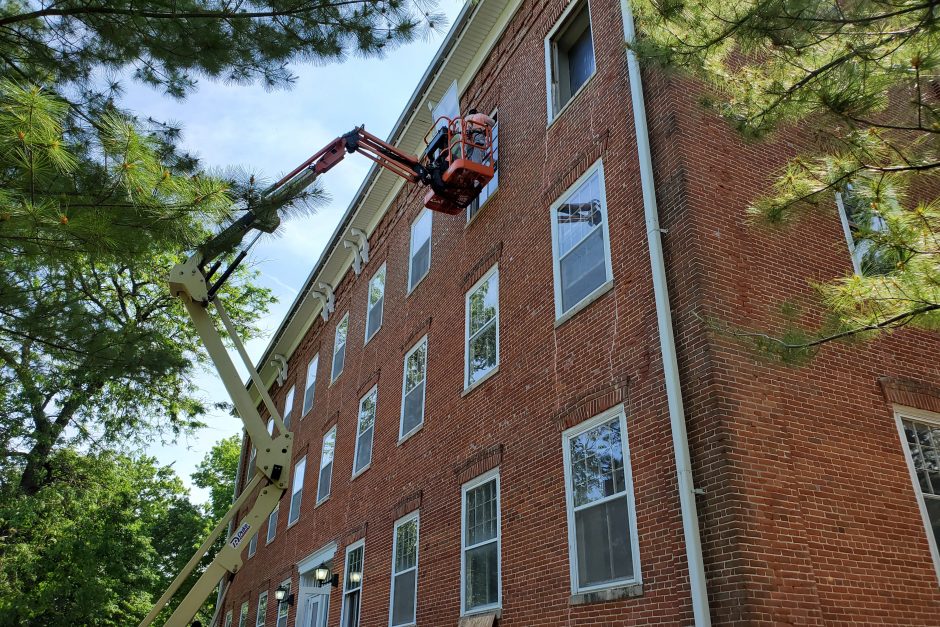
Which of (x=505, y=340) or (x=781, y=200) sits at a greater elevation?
(x=505, y=340)

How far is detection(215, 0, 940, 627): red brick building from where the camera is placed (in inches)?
271

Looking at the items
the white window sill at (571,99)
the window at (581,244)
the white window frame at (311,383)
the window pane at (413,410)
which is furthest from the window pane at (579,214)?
the white window frame at (311,383)

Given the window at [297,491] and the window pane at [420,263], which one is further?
the window at [297,491]

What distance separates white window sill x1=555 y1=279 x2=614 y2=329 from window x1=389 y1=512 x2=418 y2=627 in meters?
5.11

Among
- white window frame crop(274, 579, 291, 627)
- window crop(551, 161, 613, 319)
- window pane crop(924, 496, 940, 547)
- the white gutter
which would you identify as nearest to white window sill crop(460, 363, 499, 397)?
window crop(551, 161, 613, 319)

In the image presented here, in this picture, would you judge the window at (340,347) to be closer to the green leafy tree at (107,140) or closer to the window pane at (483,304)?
the window pane at (483,304)

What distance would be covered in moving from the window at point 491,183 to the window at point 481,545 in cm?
494

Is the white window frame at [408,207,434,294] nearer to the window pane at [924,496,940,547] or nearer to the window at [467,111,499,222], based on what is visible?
the window at [467,111,499,222]

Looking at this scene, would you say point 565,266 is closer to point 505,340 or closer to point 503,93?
point 505,340

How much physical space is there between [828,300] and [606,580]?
3.77 meters

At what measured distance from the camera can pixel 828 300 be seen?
586cm

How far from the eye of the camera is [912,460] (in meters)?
7.99

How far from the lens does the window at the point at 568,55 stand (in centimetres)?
1152

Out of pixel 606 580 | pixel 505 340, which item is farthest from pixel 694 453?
pixel 505 340
